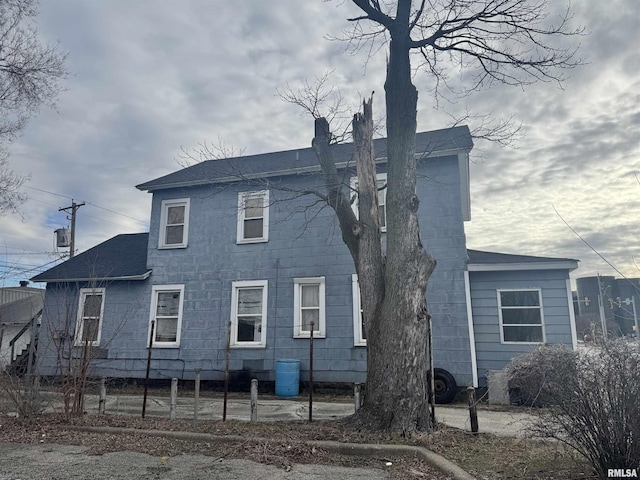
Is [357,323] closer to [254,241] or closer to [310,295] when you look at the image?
[310,295]

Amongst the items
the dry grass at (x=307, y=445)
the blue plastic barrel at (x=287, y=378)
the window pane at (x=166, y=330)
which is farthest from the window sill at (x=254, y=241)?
the dry grass at (x=307, y=445)

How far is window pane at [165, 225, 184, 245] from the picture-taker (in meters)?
14.6

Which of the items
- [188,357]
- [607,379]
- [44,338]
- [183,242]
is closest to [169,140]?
[183,242]

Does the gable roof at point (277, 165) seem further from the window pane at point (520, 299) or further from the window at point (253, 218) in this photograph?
the window pane at point (520, 299)

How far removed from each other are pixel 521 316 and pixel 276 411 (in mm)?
6821

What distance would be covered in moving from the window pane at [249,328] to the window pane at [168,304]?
2.24 metres

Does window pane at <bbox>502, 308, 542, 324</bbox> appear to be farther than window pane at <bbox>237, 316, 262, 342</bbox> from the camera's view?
No

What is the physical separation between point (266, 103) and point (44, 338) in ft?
37.3

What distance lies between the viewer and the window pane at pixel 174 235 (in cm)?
1459

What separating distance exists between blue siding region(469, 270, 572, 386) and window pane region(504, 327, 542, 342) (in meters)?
0.18

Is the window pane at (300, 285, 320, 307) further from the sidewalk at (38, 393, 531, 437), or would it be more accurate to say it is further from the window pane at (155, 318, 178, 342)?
the window pane at (155, 318, 178, 342)

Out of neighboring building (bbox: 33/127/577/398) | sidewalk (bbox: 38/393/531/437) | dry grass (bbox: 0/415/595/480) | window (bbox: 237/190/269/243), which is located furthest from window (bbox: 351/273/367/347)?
dry grass (bbox: 0/415/595/480)

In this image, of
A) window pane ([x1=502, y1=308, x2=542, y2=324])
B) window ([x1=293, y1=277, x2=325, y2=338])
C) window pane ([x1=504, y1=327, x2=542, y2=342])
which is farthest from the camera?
window ([x1=293, y1=277, x2=325, y2=338])

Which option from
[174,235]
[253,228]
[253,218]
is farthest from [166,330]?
[253,218]
